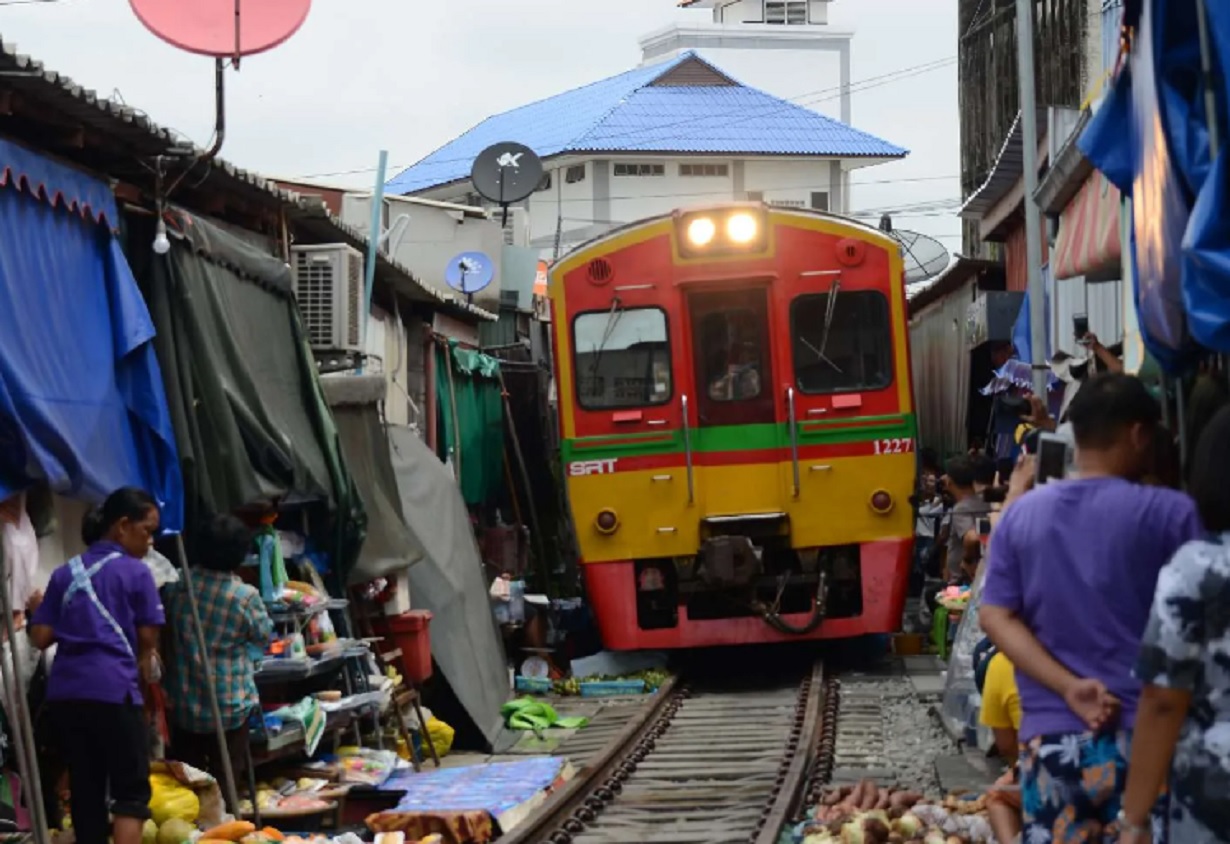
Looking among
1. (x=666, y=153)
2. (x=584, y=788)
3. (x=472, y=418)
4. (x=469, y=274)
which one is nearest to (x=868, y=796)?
(x=584, y=788)

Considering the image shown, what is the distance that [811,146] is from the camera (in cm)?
4394

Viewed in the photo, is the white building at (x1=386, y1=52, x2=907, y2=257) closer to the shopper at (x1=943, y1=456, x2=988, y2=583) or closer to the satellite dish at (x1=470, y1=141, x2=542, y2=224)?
the satellite dish at (x1=470, y1=141, x2=542, y2=224)

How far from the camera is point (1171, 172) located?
497 cm

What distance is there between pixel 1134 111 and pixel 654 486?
7.49m

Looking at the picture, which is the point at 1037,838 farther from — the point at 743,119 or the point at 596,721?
the point at 743,119

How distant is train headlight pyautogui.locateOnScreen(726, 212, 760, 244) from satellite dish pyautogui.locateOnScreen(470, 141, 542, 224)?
8725mm

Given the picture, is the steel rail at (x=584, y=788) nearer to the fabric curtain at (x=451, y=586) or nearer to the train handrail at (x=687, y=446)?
the fabric curtain at (x=451, y=586)

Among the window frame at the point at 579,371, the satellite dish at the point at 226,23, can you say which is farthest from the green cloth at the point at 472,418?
the satellite dish at the point at 226,23

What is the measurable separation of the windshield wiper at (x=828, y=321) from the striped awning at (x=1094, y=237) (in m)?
2.17

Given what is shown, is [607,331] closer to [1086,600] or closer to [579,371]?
[579,371]

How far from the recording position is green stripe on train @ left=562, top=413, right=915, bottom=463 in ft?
43.0

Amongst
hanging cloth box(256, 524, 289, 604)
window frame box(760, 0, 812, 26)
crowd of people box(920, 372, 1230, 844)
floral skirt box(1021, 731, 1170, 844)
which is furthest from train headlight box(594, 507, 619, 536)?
window frame box(760, 0, 812, 26)

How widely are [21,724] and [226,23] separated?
11.6 feet

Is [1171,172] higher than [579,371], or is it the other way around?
[1171,172]
